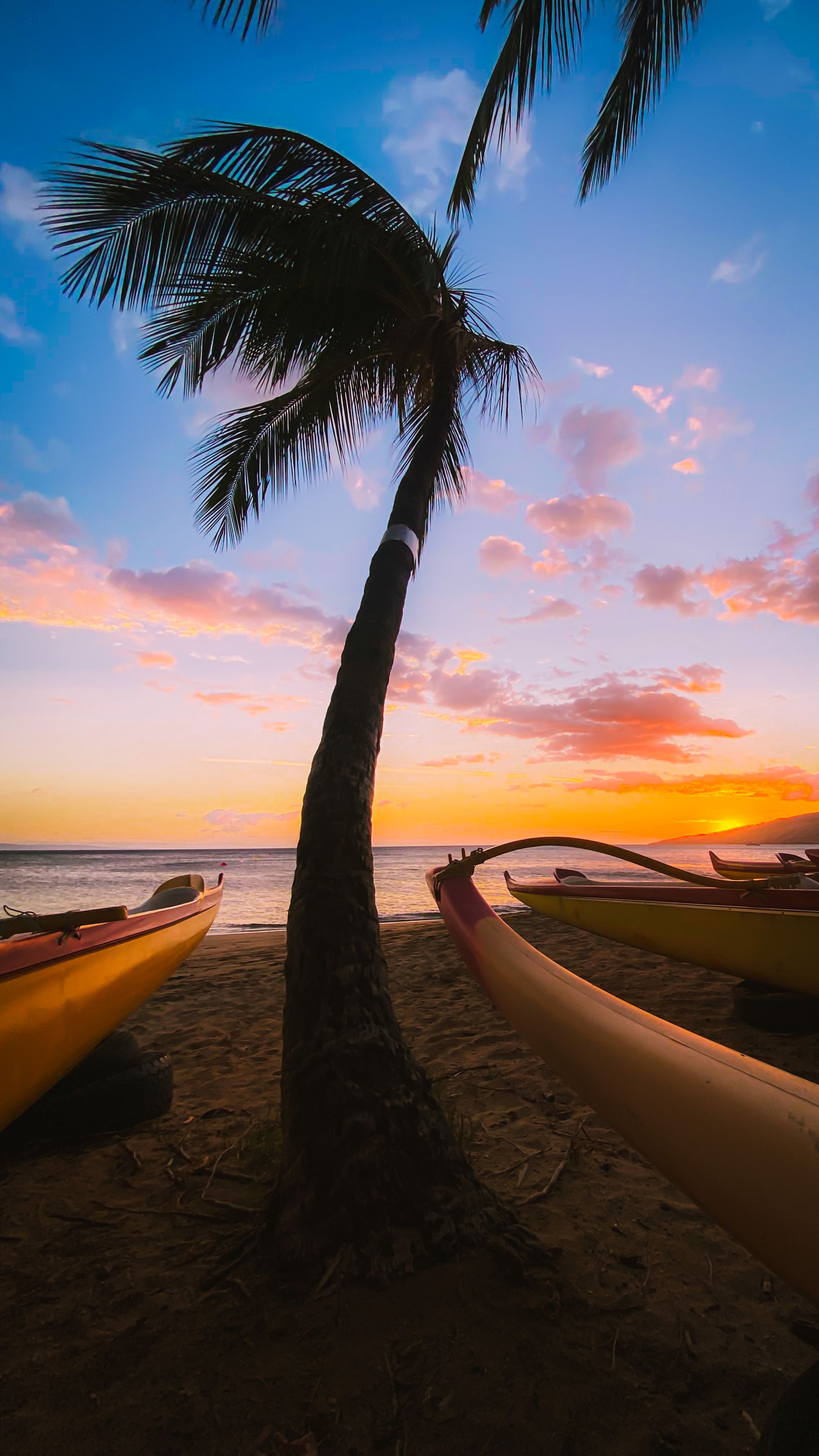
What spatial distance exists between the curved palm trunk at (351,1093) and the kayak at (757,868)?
3.50 m

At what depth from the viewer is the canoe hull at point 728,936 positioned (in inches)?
129

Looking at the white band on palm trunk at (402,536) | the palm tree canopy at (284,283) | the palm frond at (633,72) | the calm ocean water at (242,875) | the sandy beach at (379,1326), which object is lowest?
the calm ocean water at (242,875)

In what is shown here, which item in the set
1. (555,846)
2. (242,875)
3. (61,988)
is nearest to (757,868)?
(555,846)

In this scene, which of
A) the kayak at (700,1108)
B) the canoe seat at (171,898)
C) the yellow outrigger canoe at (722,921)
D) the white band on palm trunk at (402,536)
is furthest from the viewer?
the canoe seat at (171,898)

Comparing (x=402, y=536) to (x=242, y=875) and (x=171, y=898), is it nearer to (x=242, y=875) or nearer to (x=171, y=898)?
(x=171, y=898)

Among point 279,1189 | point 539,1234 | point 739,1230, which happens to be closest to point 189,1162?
point 279,1189

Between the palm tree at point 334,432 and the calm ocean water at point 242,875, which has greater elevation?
the palm tree at point 334,432

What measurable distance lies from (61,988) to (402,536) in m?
2.40

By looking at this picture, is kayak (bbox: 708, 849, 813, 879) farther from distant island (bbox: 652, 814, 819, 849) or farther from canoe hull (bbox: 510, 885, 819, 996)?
distant island (bbox: 652, 814, 819, 849)

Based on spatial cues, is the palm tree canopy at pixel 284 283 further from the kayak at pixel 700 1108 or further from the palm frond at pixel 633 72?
the kayak at pixel 700 1108

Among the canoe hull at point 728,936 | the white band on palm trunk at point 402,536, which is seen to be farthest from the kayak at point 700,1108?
the canoe hull at point 728,936

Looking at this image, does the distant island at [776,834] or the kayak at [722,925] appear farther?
the distant island at [776,834]

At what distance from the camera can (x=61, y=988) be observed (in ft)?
6.77

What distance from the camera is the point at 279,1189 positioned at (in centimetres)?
164
